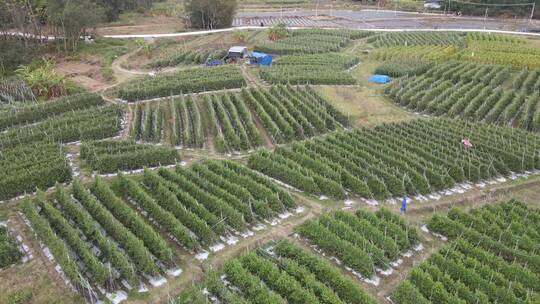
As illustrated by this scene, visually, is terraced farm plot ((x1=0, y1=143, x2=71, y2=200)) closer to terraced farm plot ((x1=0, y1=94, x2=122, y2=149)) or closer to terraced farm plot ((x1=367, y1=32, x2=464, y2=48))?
terraced farm plot ((x1=0, y1=94, x2=122, y2=149))

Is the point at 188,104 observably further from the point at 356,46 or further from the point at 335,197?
the point at 356,46

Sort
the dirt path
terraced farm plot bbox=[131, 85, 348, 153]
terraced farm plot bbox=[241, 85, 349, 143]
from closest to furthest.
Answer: terraced farm plot bbox=[131, 85, 348, 153], the dirt path, terraced farm plot bbox=[241, 85, 349, 143]

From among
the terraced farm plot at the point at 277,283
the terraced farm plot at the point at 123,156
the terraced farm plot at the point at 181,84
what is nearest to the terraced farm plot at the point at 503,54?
the terraced farm plot at the point at 181,84

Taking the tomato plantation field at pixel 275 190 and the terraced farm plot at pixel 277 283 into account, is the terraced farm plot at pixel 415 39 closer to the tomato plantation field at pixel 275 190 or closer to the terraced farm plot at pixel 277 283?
the tomato plantation field at pixel 275 190

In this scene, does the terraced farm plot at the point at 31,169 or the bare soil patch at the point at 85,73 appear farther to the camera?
the bare soil patch at the point at 85,73

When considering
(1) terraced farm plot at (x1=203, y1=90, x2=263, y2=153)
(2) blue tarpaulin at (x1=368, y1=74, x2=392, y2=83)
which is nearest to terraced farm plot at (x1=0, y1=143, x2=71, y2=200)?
(1) terraced farm plot at (x1=203, y1=90, x2=263, y2=153)

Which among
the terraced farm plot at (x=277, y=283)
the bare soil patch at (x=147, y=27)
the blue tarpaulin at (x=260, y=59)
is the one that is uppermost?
the bare soil patch at (x=147, y=27)

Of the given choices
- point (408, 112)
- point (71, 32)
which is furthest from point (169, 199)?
point (71, 32)
